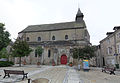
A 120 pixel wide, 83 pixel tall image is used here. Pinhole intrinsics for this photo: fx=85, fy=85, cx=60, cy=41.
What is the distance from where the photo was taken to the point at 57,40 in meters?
26.7

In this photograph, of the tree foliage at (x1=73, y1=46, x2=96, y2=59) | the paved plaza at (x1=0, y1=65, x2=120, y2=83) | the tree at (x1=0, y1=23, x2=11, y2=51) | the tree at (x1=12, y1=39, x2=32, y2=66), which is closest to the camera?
the paved plaza at (x1=0, y1=65, x2=120, y2=83)

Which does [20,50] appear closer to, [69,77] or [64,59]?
[64,59]

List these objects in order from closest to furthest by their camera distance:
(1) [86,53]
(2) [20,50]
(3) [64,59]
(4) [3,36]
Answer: (4) [3,36] < (1) [86,53] < (2) [20,50] < (3) [64,59]

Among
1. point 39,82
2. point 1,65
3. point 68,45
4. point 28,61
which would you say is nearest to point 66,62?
point 68,45

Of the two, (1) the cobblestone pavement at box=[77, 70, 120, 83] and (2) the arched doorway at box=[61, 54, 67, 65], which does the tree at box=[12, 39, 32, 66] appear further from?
(1) the cobblestone pavement at box=[77, 70, 120, 83]

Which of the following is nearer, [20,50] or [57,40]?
[20,50]

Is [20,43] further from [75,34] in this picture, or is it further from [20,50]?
[75,34]

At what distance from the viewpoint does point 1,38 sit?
41.0 feet

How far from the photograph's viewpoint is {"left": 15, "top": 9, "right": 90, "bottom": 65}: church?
22062mm

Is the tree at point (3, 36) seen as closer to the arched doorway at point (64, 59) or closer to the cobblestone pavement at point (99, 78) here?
the cobblestone pavement at point (99, 78)

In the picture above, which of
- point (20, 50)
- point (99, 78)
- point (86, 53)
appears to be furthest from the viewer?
point (20, 50)

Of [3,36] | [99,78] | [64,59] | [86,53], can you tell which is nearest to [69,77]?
[99,78]

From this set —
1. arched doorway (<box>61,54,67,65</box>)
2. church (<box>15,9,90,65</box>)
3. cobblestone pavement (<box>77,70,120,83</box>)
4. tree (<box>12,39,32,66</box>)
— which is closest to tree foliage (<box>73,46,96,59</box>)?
cobblestone pavement (<box>77,70,120,83</box>)

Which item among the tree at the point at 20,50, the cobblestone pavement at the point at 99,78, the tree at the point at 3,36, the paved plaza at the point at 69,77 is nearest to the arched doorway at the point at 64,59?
the tree at the point at 20,50
